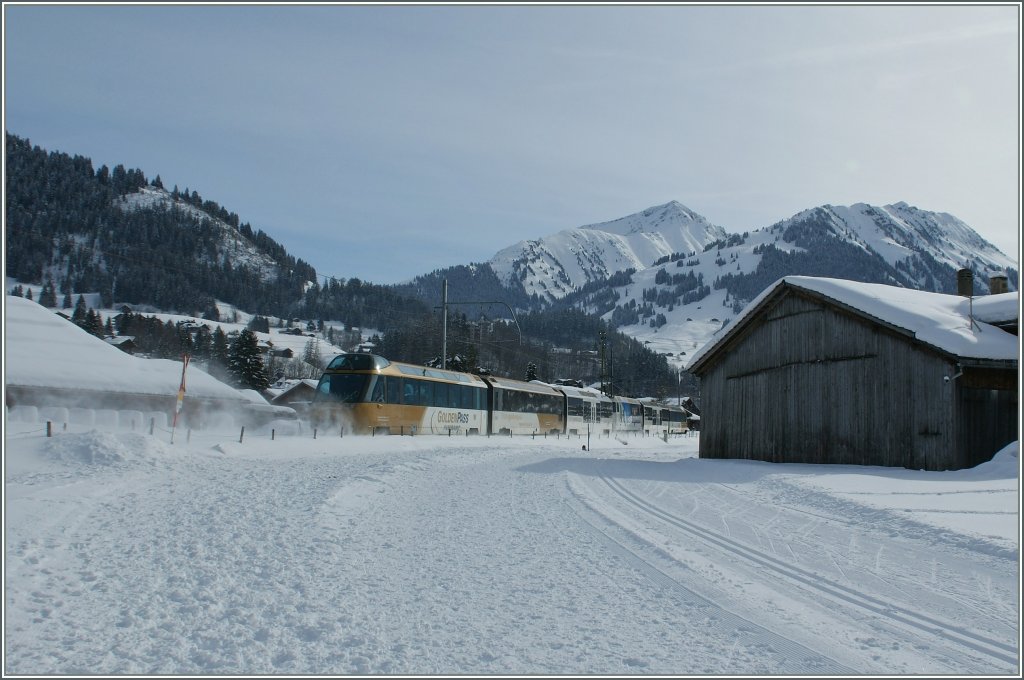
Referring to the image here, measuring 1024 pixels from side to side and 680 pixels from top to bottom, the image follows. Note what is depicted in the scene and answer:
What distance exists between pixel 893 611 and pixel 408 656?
12.7 ft

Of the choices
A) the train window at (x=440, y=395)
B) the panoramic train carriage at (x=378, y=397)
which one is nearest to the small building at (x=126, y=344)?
the train window at (x=440, y=395)

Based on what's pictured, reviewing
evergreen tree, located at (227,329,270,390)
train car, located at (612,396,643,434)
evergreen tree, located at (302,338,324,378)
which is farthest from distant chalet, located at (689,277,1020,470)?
evergreen tree, located at (302,338,324,378)

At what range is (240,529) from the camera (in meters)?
8.42

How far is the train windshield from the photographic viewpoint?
2905cm

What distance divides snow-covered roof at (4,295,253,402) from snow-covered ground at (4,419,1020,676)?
75.2 ft

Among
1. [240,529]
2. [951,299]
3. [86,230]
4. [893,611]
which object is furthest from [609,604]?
[86,230]

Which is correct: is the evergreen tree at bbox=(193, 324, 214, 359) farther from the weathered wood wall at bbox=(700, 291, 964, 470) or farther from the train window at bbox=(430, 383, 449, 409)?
the weathered wood wall at bbox=(700, 291, 964, 470)

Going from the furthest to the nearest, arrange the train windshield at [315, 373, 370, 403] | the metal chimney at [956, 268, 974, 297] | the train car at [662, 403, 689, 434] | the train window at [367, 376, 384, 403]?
the train car at [662, 403, 689, 434], the train window at [367, 376, 384, 403], the train windshield at [315, 373, 370, 403], the metal chimney at [956, 268, 974, 297]

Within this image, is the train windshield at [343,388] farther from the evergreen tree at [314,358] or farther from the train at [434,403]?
the evergreen tree at [314,358]

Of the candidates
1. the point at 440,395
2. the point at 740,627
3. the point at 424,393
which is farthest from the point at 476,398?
the point at 740,627

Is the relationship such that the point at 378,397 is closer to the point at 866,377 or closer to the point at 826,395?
the point at 826,395

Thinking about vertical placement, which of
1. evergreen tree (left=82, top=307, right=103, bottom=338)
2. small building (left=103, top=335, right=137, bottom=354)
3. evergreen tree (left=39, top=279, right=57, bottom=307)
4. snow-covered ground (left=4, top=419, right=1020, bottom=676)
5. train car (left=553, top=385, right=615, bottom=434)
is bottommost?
train car (left=553, top=385, right=615, bottom=434)

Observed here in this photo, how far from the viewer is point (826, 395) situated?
68.2 feet

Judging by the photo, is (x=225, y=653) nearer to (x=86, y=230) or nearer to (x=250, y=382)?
(x=250, y=382)
